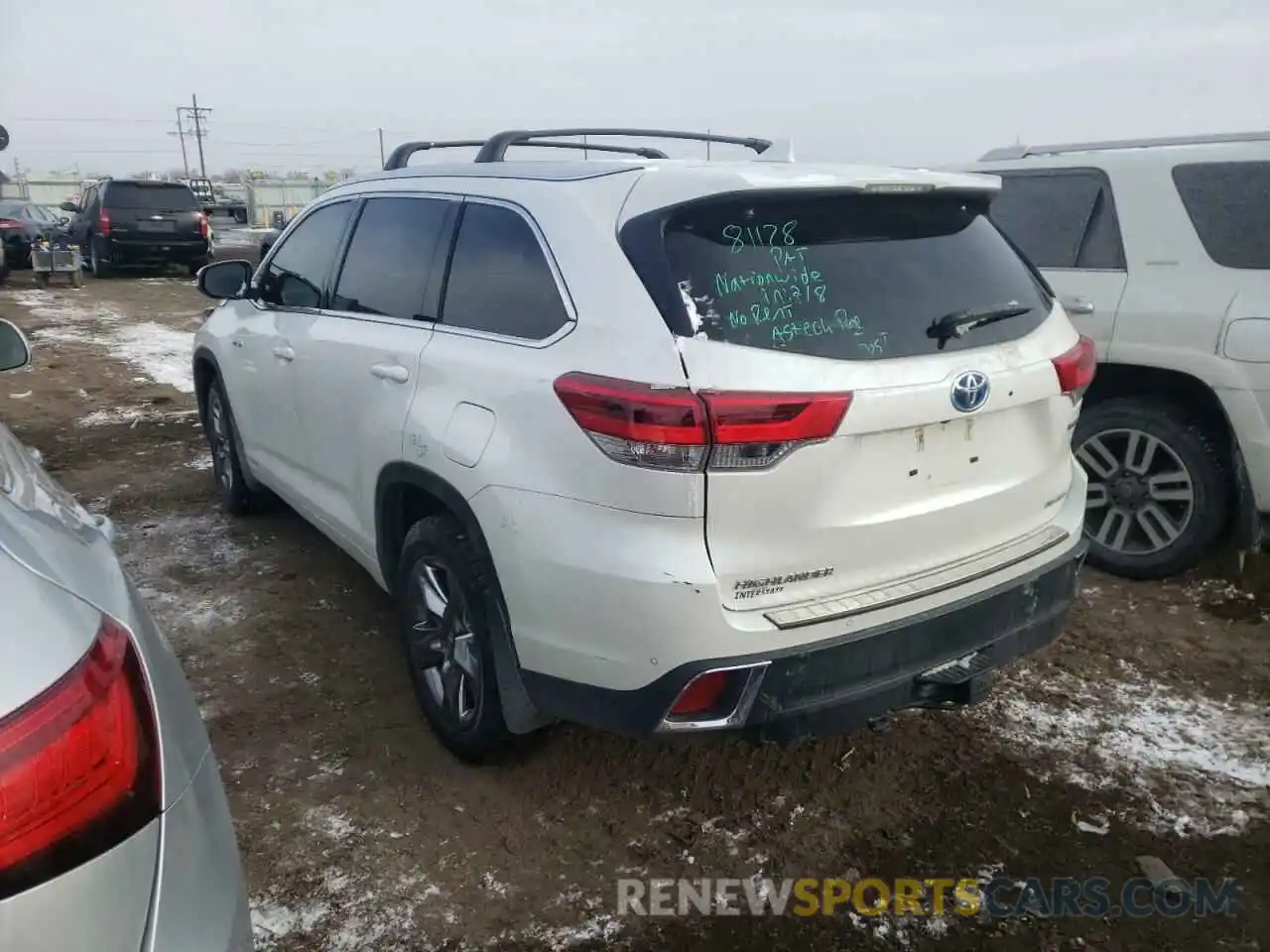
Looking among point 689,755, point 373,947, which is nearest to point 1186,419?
point 689,755

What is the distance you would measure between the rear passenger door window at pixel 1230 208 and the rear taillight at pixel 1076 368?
4.97ft

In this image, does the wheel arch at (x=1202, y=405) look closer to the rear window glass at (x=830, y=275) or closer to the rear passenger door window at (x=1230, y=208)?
the rear passenger door window at (x=1230, y=208)

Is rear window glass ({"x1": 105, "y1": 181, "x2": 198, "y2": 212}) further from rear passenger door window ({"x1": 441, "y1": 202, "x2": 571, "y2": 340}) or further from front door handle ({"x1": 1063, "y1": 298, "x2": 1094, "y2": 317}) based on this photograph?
front door handle ({"x1": 1063, "y1": 298, "x2": 1094, "y2": 317})

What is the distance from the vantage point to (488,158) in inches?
132

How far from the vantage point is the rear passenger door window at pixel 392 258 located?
321cm

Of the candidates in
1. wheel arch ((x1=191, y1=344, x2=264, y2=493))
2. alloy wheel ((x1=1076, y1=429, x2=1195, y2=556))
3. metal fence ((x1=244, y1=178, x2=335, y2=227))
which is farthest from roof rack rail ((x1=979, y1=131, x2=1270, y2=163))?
metal fence ((x1=244, y1=178, x2=335, y2=227))

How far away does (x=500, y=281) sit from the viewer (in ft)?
9.22

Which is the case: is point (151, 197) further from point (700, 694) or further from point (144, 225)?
point (700, 694)

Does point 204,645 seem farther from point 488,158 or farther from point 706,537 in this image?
point 706,537

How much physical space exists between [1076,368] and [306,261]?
305 cm

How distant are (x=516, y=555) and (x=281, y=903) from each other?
1.10 metres

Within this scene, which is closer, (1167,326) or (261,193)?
(1167,326)

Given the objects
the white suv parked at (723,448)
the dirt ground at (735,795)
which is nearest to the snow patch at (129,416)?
the dirt ground at (735,795)


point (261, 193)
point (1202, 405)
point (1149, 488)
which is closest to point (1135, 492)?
point (1149, 488)
